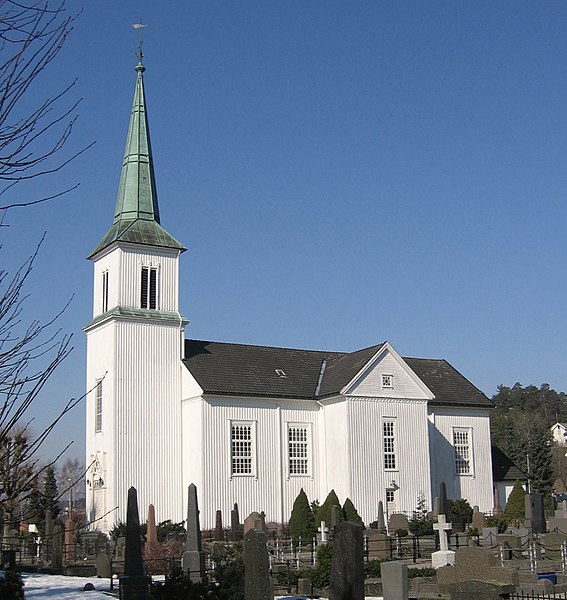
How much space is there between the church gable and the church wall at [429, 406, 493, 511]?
11.6 ft

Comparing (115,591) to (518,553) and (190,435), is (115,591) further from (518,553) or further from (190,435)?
(190,435)

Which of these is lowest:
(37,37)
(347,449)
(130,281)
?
(347,449)

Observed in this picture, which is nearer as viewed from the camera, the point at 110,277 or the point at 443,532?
the point at 443,532

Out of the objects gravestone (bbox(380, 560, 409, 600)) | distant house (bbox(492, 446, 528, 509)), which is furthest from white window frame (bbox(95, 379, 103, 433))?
gravestone (bbox(380, 560, 409, 600))

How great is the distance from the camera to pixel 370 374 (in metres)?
43.2

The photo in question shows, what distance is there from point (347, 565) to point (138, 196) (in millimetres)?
36216

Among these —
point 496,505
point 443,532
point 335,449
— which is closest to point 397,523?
point 335,449

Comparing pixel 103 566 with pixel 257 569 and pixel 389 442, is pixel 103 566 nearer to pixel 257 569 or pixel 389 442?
pixel 257 569

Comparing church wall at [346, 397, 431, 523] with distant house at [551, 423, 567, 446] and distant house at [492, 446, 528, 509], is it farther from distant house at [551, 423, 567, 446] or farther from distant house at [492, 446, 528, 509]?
distant house at [551, 423, 567, 446]

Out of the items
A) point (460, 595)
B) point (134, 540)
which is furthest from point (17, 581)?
point (460, 595)

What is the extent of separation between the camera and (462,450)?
48062 millimetres

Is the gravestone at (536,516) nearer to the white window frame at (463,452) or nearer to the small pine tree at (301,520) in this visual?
the small pine tree at (301,520)

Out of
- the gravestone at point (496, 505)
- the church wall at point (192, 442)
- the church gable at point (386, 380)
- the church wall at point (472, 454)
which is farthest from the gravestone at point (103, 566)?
the gravestone at point (496, 505)

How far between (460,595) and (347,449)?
27.1 m
